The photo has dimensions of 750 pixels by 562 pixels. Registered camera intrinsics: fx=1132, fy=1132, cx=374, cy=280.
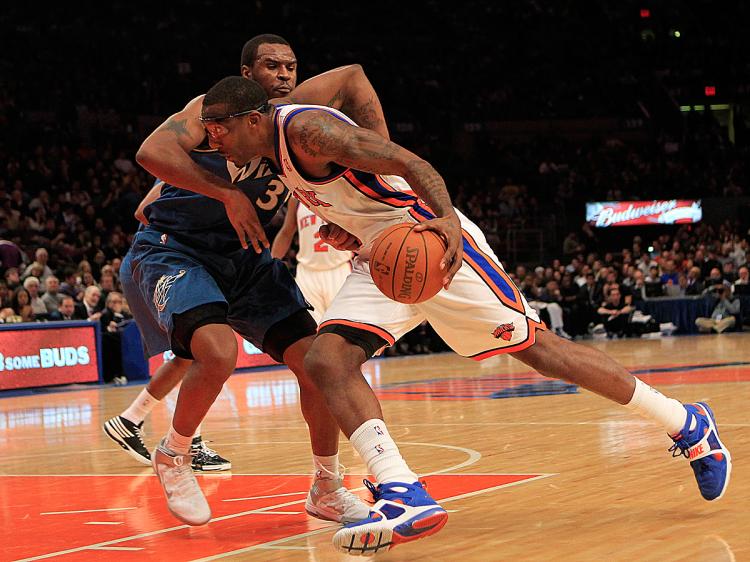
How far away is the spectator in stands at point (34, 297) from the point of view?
13430 millimetres

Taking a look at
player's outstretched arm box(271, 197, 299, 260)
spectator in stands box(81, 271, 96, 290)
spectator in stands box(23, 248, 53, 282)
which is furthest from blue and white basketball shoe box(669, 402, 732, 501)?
spectator in stands box(81, 271, 96, 290)

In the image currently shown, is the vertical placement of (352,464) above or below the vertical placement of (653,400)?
below

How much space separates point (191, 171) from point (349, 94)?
71 cm

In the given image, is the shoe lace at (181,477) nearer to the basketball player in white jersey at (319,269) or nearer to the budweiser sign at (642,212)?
the basketball player in white jersey at (319,269)

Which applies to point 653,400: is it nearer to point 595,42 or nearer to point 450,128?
point 450,128

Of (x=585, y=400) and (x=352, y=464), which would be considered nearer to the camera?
(x=352, y=464)

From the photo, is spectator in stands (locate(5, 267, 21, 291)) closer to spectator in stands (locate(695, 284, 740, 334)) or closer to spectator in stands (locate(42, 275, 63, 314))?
spectator in stands (locate(42, 275, 63, 314))

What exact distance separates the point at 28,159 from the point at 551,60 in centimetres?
1719

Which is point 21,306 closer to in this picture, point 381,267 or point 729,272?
point 381,267

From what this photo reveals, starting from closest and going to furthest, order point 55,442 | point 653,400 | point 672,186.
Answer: point 653,400 < point 55,442 < point 672,186

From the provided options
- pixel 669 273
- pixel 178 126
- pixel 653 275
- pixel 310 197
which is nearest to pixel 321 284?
pixel 178 126

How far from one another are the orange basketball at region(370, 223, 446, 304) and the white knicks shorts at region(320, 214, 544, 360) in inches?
11.1

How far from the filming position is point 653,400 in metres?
4.29

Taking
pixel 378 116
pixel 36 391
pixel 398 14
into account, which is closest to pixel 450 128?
pixel 398 14
